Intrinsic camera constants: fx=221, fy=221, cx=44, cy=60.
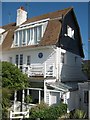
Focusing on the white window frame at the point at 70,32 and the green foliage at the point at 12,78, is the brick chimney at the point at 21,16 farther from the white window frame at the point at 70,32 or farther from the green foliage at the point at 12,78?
the green foliage at the point at 12,78

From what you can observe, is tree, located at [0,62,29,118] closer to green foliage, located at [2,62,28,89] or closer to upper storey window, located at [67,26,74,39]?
green foliage, located at [2,62,28,89]

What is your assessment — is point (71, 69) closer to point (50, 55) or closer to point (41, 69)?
point (50, 55)

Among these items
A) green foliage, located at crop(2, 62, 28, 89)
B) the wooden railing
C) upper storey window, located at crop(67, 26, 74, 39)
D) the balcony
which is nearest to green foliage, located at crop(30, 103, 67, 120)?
the wooden railing

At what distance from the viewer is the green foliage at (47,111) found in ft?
53.8

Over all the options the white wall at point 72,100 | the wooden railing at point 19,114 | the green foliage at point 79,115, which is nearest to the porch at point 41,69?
the white wall at point 72,100

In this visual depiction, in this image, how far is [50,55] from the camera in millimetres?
21469

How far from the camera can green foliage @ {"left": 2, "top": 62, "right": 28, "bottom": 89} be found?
1772 cm

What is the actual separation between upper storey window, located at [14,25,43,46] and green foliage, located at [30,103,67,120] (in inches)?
298

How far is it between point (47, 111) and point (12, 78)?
408 centimetres

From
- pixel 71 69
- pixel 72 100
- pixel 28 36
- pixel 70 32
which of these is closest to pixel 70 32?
pixel 70 32

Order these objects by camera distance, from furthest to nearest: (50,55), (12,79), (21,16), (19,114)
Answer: (21,16) < (50,55) < (12,79) < (19,114)

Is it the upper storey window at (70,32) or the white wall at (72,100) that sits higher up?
the upper storey window at (70,32)

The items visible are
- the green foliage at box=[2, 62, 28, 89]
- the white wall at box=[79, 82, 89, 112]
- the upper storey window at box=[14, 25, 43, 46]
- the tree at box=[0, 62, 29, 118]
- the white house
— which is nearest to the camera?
the tree at box=[0, 62, 29, 118]

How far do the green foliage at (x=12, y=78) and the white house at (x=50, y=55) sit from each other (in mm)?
1358
